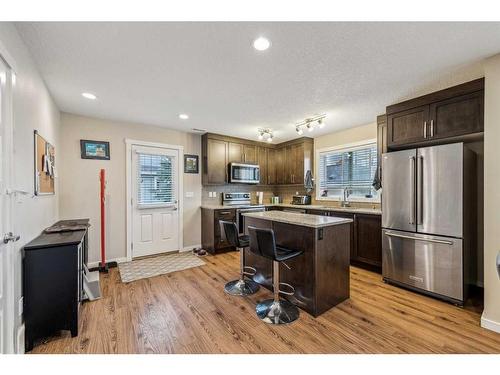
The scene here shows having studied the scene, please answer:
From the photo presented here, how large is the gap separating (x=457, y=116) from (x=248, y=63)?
2.37 m

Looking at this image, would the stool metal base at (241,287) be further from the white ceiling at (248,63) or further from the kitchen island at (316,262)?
the white ceiling at (248,63)

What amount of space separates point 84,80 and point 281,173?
416 cm

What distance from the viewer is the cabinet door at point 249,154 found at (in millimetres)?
5230

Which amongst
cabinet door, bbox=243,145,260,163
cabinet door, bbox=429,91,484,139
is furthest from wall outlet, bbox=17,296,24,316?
cabinet door, bbox=429,91,484,139

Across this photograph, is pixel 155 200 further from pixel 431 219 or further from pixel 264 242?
pixel 431 219

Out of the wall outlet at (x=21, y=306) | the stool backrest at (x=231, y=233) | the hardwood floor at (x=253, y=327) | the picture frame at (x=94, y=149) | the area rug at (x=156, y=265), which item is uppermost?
the picture frame at (x=94, y=149)

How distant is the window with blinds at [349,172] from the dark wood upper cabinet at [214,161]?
2.16m

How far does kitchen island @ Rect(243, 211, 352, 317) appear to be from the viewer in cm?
226

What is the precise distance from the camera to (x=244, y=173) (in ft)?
16.6

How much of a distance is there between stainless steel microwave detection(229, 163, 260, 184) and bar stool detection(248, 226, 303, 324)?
270cm

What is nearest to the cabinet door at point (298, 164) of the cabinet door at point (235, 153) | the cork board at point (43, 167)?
the cabinet door at point (235, 153)

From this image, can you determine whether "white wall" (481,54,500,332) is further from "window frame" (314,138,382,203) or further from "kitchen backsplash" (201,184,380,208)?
"kitchen backsplash" (201,184,380,208)

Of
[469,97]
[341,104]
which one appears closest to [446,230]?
[469,97]
